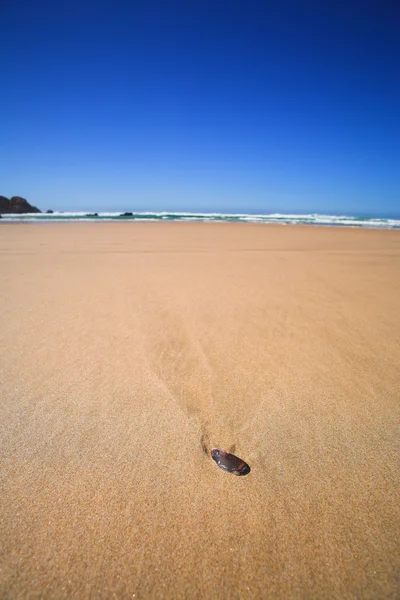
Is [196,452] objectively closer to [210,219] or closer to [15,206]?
[210,219]

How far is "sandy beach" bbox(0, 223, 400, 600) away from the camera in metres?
0.68

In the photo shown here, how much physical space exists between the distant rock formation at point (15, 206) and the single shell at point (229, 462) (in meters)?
25.7

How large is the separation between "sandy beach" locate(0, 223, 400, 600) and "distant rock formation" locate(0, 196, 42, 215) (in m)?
24.6

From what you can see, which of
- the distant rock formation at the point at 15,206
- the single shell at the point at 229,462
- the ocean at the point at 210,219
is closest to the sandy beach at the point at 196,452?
the single shell at the point at 229,462

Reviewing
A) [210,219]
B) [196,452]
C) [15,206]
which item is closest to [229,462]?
[196,452]

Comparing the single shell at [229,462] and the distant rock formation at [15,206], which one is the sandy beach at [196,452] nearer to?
the single shell at [229,462]

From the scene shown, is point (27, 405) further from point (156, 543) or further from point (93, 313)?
point (93, 313)

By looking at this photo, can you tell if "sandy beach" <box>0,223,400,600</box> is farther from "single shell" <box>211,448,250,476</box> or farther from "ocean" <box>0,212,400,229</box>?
"ocean" <box>0,212,400,229</box>

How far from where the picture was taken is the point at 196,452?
969 mm

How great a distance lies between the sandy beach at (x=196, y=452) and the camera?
2.22 ft

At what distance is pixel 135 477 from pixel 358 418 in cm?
87

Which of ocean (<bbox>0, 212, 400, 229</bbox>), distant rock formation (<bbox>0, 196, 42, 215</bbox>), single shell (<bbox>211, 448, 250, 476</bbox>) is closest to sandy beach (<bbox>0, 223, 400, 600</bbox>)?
single shell (<bbox>211, 448, 250, 476</bbox>)

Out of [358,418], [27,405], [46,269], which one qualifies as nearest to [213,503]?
[358,418]

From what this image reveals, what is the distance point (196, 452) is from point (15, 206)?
27.2 meters
